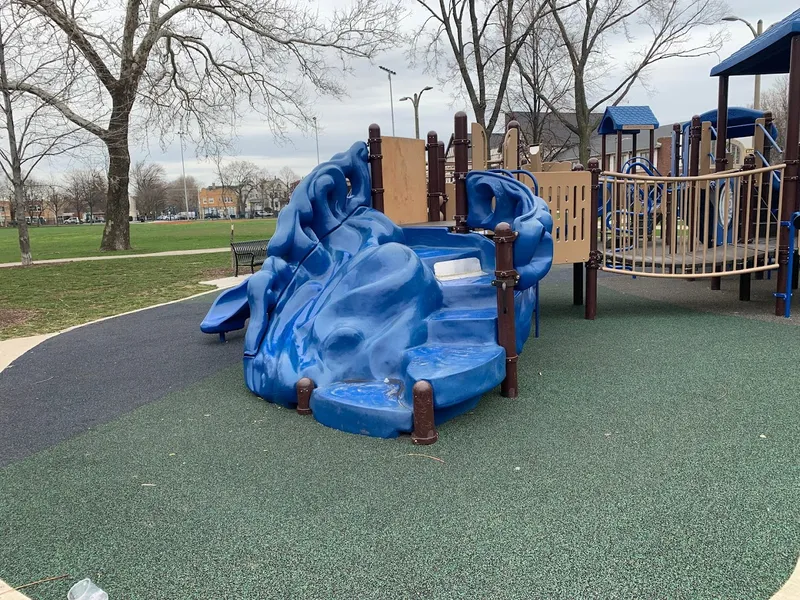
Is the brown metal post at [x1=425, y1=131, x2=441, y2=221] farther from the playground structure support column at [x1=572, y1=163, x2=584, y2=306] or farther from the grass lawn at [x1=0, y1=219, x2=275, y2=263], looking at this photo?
the grass lawn at [x1=0, y1=219, x2=275, y2=263]

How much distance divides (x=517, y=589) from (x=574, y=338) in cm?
464

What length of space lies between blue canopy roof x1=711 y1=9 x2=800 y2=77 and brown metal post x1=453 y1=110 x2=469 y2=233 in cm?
403

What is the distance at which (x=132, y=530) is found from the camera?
295 centimetres

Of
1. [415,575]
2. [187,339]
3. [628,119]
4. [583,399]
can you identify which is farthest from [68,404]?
[628,119]

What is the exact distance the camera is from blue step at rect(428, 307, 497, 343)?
4.63m

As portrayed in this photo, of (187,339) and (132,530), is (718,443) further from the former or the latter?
(187,339)

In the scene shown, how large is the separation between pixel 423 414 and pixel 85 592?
2.02 m

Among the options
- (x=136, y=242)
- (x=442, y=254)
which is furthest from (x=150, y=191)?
(x=442, y=254)

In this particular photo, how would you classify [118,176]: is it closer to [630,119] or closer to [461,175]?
[630,119]

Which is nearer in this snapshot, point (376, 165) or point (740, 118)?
point (376, 165)

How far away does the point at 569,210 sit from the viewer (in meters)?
7.49

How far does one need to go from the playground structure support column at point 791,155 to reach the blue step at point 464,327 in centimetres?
462

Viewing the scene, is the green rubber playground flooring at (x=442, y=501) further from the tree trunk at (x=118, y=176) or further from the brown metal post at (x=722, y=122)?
the tree trunk at (x=118, y=176)

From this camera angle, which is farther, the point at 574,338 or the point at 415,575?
the point at 574,338
